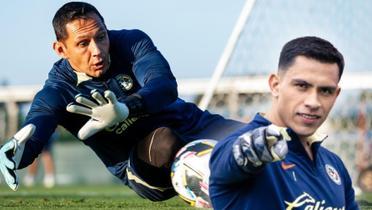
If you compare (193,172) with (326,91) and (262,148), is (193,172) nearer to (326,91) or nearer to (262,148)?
(326,91)

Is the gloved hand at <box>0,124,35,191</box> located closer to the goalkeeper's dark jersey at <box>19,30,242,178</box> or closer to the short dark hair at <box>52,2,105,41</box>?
the goalkeeper's dark jersey at <box>19,30,242,178</box>

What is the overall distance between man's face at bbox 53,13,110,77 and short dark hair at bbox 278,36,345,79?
249cm

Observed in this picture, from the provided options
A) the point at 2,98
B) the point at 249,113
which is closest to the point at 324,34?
the point at 249,113

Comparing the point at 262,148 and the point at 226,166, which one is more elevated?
the point at 262,148

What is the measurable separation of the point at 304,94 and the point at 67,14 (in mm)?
2906

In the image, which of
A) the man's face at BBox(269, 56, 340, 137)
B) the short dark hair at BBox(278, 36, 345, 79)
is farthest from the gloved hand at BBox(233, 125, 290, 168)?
the short dark hair at BBox(278, 36, 345, 79)

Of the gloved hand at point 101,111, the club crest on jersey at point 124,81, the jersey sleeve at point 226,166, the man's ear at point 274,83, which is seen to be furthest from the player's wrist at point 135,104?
the jersey sleeve at point 226,166

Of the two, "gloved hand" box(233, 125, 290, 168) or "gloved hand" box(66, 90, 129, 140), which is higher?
"gloved hand" box(233, 125, 290, 168)

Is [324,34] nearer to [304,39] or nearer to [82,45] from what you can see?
[82,45]

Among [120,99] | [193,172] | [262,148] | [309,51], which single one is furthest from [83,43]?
[262,148]

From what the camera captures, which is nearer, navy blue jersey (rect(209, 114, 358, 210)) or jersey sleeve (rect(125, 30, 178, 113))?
navy blue jersey (rect(209, 114, 358, 210))

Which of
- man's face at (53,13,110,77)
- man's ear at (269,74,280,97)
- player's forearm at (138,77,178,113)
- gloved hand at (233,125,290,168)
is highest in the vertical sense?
man's ear at (269,74,280,97)

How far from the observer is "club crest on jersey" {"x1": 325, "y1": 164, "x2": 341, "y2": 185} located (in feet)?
12.6

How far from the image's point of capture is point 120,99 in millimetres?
5777
